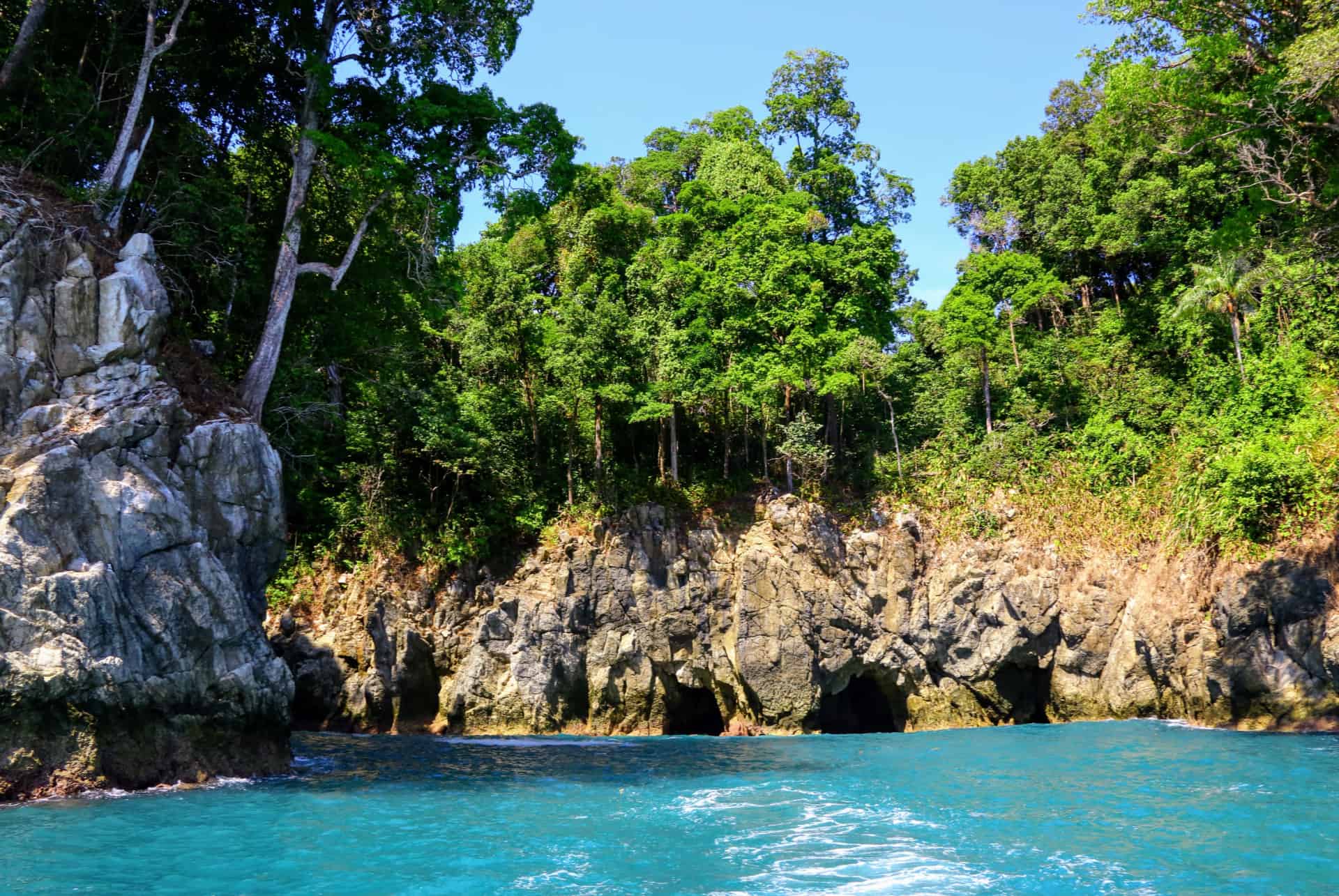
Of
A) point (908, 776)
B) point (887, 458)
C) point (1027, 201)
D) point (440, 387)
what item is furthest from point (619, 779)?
point (1027, 201)

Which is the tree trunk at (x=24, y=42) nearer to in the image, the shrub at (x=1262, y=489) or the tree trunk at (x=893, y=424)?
the tree trunk at (x=893, y=424)

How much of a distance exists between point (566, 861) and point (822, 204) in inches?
1135

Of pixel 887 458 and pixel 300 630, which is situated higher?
pixel 887 458

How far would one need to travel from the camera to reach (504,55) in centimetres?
2175

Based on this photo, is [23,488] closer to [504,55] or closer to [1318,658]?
[504,55]

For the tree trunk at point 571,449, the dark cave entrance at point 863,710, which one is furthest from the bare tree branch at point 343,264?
the dark cave entrance at point 863,710

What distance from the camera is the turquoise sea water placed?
352 inches

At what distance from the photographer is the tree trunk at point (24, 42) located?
55.1 ft

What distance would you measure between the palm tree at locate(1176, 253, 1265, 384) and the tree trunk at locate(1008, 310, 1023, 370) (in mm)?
5841

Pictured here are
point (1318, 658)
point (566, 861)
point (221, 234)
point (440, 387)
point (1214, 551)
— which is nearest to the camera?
point (566, 861)

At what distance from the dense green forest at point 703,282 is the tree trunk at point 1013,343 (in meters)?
0.26

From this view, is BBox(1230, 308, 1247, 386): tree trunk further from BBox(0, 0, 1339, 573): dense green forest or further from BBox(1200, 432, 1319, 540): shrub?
BBox(1200, 432, 1319, 540): shrub

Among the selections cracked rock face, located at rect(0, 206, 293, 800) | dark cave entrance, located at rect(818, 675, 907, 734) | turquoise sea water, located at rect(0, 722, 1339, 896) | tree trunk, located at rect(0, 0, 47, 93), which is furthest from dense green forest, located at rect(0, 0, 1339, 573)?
turquoise sea water, located at rect(0, 722, 1339, 896)

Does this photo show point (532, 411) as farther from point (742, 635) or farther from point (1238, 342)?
point (1238, 342)
